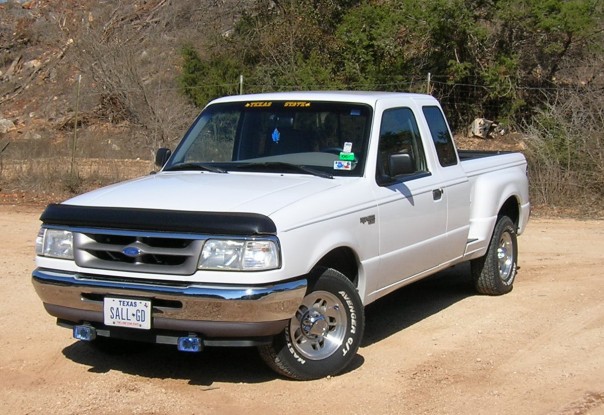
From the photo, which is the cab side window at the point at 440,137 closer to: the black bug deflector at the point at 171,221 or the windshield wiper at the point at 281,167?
the windshield wiper at the point at 281,167

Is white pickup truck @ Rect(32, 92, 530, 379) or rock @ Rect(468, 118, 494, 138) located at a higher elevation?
white pickup truck @ Rect(32, 92, 530, 379)

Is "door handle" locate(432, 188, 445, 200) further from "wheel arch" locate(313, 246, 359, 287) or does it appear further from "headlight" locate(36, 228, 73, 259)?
"headlight" locate(36, 228, 73, 259)

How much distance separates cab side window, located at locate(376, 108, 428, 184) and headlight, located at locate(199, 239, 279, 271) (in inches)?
58.1

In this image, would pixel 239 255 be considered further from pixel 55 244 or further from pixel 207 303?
pixel 55 244

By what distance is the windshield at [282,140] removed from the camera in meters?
6.56

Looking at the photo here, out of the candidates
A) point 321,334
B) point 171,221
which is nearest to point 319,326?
point 321,334

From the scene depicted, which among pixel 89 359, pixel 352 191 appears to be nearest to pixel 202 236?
pixel 352 191

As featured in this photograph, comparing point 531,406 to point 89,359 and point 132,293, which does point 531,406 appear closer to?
point 132,293

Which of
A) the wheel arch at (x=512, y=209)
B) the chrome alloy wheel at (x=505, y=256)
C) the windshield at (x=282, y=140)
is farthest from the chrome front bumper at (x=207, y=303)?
the wheel arch at (x=512, y=209)

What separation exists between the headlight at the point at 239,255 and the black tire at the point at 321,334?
48cm

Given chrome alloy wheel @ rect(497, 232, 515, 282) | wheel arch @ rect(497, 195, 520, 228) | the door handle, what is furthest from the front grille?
wheel arch @ rect(497, 195, 520, 228)

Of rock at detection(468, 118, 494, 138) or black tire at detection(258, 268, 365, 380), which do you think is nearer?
black tire at detection(258, 268, 365, 380)

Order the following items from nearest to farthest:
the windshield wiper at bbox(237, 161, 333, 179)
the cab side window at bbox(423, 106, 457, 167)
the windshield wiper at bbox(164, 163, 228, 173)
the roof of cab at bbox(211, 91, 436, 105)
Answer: the windshield wiper at bbox(237, 161, 333, 179)
the windshield wiper at bbox(164, 163, 228, 173)
the roof of cab at bbox(211, 91, 436, 105)
the cab side window at bbox(423, 106, 457, 167)

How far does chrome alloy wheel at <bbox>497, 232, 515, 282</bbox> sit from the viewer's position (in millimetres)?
8661
